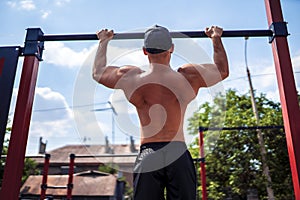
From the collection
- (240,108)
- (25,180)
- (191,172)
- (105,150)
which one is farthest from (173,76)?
(105,150)

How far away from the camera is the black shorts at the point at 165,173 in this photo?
1.58m

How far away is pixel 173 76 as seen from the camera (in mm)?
1750

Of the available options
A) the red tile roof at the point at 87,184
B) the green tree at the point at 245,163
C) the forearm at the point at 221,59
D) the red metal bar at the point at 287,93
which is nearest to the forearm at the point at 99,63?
the forearm at the point at 221,59

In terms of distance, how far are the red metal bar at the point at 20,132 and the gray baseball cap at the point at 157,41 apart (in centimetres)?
85

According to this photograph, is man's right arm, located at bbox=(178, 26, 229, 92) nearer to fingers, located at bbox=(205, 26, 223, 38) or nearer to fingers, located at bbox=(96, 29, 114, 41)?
fingers, located at bbox=(205, 26, 223, 38)

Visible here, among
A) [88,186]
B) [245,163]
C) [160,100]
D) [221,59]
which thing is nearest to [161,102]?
[160,100]

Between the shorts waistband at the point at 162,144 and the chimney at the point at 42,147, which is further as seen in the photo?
the chimney at the point at 42,147

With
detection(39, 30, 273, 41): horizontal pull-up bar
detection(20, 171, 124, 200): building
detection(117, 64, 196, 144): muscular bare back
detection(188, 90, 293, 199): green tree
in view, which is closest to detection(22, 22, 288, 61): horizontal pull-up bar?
detection(39, 30, 273, 41): horizontal pull-up bar

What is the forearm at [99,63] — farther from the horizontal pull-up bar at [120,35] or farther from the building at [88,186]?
the building at [88,186]

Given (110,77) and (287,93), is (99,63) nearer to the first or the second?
(110,77)

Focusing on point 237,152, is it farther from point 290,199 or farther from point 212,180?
point 290,199

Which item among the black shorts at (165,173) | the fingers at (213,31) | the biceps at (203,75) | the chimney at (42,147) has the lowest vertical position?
the black shorts at (165,173)

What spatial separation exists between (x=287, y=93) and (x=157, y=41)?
896 millimetres

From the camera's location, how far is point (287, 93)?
6.10 feet
